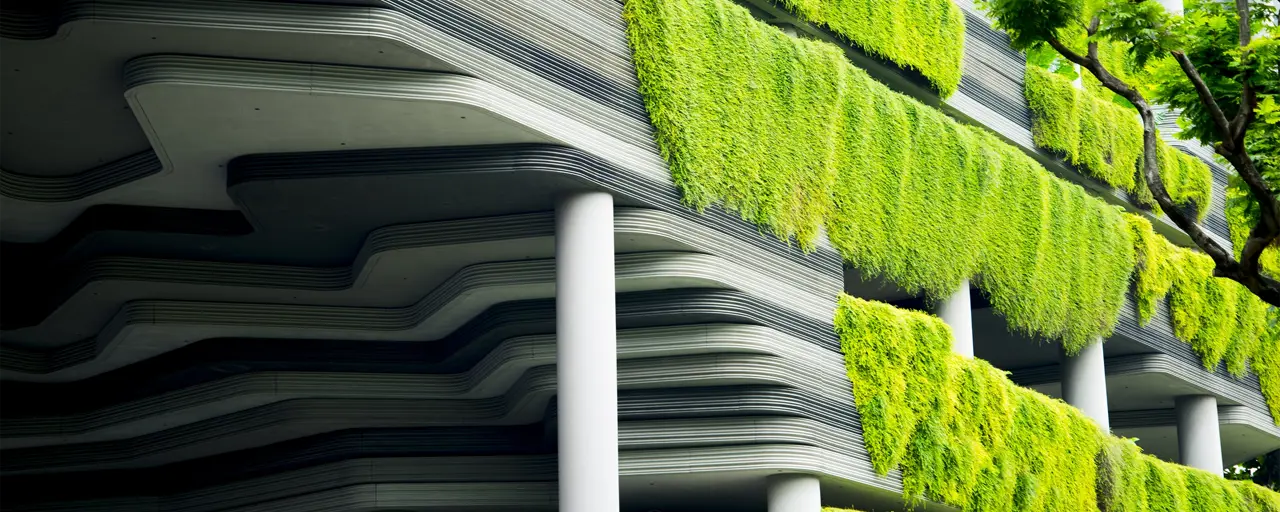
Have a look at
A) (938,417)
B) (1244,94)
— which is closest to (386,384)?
(938,417)

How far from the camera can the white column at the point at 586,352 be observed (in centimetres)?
1845

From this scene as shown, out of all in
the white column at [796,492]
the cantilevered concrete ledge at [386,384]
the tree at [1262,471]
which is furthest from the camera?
the tree at [1262,471]

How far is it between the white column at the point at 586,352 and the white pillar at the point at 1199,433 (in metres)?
17.2

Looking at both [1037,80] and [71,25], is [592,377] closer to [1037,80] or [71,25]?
[71,25]

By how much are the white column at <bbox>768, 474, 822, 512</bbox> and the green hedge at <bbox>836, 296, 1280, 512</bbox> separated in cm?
115

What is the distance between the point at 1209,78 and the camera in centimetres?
1523

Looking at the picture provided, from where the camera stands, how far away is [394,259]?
21.0 m

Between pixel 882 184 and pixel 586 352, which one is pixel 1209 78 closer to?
pixel 586 352

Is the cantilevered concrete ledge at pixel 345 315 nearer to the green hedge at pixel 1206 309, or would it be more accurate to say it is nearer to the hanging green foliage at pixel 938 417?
the hanging green foliage at pixel 938 417

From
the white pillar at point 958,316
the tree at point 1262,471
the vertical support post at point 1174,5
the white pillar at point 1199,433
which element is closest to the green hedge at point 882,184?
the white pillar at point 958,316

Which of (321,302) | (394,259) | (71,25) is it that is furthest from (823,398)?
(71,25)

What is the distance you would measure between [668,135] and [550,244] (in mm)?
1983

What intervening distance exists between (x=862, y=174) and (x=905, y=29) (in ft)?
14.1

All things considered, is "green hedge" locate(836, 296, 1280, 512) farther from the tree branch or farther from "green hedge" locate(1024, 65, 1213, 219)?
the tree branch
